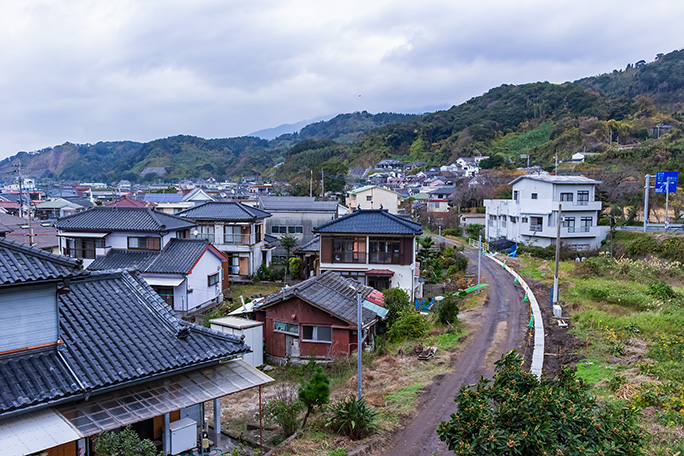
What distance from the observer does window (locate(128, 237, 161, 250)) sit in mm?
26711

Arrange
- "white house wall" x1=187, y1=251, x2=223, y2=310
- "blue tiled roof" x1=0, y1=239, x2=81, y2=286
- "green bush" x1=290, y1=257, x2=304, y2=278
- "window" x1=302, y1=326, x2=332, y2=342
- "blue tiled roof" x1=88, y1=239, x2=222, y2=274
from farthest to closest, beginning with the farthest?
"green bush" x1=290, y1=257, x2=304, y2=278
"white house wall" x1=187, y1=251, x2=223, y2=310
"blue tiled roof" x1=88, y1=239, x2=222, y2=274
"window" x1=302, y1=326, x2=332, y2=342
"blue tiled roof" x1=0, y1=239, x2=81, y2=286

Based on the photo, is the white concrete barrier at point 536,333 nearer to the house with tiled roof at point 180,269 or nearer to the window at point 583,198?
the window at point 583,198

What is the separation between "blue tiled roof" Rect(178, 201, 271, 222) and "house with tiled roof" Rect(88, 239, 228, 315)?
610 centimetres

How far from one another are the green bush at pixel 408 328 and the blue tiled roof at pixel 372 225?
710cm

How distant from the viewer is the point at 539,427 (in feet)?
20.6

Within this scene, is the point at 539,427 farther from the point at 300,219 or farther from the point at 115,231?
the point at 300,219

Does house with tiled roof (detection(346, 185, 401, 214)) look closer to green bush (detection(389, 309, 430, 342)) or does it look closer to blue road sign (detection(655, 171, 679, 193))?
blue road sign (detection(655, 171, 679, 193))

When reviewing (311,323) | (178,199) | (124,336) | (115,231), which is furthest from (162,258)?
(178,199)

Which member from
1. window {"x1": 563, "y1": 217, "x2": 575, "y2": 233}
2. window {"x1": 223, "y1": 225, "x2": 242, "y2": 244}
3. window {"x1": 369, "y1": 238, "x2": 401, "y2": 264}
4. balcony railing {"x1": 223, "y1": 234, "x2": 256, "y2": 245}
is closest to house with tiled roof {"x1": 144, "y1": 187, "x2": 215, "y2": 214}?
window {"x1": 223, "y1": 225, "x2": 242, "y2": 244}

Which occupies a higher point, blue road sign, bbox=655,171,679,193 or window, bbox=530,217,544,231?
blue road sign, bbox=655,171,679,193

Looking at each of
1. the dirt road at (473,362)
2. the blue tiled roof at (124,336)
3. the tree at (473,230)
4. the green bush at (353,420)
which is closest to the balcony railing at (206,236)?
the dirt road at (473,362)

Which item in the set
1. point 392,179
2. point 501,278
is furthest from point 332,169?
point 501,278

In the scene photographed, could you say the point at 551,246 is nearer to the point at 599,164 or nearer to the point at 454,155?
the point at 599,164

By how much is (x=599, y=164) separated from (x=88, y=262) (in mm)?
56668
